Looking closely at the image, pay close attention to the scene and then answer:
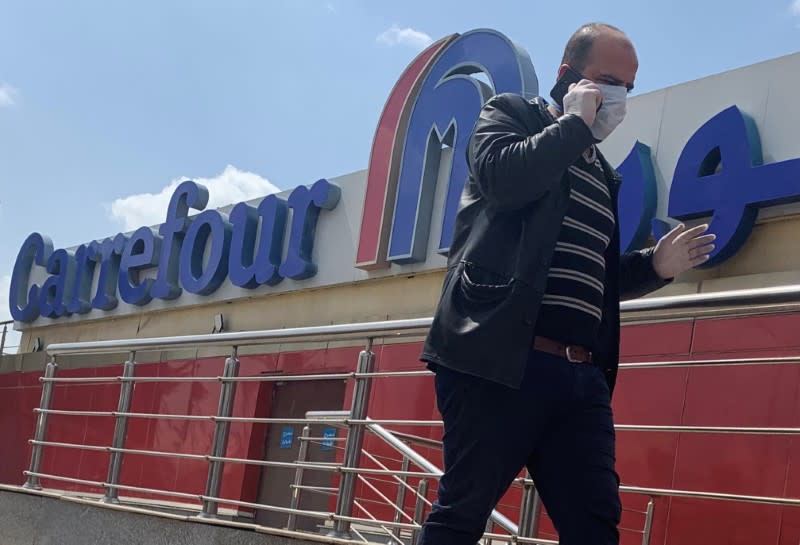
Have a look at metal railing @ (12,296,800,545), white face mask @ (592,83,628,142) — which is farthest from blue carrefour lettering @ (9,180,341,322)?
white face mask @ (592,83,628,142)

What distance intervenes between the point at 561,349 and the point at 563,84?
61cm

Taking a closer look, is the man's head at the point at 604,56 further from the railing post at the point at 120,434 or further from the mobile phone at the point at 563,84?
the railing post at the point at 120,434

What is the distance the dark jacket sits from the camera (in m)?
2.25

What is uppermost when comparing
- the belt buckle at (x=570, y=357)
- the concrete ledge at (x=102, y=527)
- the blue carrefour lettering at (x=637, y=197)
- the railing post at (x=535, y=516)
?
the blue carrefour lettering at (x=637, y=197)

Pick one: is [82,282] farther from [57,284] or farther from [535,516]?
[535,516]

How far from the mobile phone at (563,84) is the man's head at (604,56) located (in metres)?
0.01

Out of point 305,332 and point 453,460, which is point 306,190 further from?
point 453,460

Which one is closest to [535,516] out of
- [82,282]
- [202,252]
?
[202,252]

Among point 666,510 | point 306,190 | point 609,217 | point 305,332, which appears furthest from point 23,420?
point 609,217

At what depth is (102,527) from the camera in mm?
4941

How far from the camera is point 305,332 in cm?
456

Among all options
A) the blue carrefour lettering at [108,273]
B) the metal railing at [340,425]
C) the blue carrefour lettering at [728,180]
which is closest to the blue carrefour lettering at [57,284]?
the blue carrefour lettering at [108,273]

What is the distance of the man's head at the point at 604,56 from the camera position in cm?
242

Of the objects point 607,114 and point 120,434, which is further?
point 120,434
